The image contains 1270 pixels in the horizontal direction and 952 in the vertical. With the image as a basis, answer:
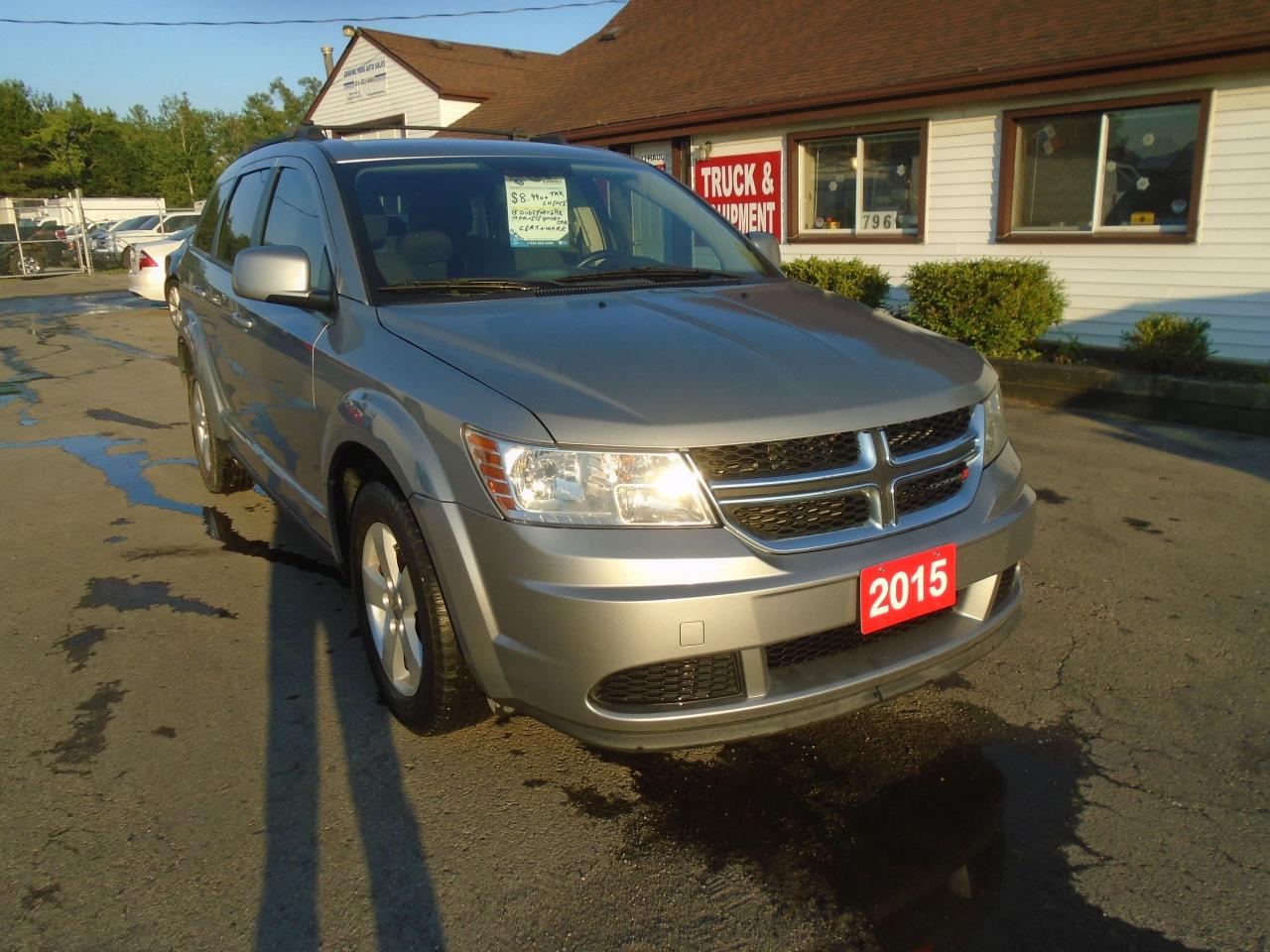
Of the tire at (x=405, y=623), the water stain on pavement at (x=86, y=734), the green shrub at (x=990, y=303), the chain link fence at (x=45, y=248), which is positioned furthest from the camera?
the chain link fence at (x=45, y=248)

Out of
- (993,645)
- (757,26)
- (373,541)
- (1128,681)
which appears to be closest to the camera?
(993,645)

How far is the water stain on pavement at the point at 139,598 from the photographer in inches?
169

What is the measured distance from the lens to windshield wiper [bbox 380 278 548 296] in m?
3.31

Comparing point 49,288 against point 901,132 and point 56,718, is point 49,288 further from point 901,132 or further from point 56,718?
point 56,718

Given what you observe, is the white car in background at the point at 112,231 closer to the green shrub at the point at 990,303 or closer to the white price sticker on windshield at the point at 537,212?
the green shrub at the point at 990,303

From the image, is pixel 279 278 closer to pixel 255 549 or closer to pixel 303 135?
pixel 303 135

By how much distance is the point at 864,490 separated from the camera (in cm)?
261

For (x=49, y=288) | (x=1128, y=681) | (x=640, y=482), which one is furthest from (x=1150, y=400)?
(x=49, y=288)

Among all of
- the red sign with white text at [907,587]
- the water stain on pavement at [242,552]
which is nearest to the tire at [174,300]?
the water stain on pavement at [242,552]

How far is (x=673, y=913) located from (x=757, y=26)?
15163 millimetres

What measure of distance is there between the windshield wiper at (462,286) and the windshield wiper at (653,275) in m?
0.16

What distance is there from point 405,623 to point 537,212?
1.72 meters

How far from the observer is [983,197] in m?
10.9

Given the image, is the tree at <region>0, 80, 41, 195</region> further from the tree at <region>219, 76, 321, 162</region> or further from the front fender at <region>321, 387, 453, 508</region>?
the front fender at <region>321, 387, 453, 508</region>
